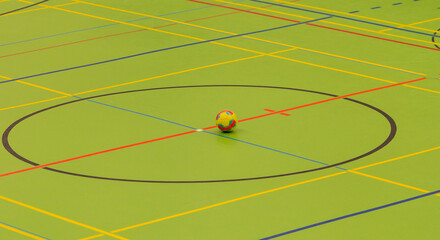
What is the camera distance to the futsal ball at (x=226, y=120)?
14422 mm

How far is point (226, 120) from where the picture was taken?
14438mm

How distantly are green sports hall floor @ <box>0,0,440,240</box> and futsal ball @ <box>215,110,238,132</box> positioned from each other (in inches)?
5.9

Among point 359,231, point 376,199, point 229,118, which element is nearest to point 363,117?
point 229,118

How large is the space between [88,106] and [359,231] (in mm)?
6706

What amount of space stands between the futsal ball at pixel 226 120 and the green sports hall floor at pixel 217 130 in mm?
150

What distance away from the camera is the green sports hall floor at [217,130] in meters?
11.5

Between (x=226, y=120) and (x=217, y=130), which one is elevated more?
(x=226, y=120)

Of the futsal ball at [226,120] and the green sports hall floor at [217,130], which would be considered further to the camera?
the futsal ball at [226,120]

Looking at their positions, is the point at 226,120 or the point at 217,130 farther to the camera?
the point at 217,130

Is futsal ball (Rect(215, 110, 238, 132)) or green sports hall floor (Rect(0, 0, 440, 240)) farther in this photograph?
futsal ball (Rect(215, 110, 238, 132))

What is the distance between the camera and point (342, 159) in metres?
13.4

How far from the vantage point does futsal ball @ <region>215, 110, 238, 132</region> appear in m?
14.4

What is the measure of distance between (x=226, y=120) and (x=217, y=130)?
0.44 meters

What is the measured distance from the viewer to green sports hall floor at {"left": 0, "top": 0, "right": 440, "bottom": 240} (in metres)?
11.5
